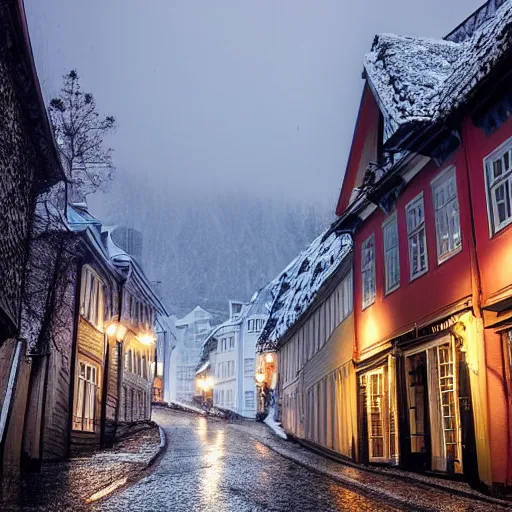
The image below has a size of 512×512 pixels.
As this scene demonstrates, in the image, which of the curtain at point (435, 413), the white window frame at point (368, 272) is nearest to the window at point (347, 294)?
the white window frame at point (368, 272)

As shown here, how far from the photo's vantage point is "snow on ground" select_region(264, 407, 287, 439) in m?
35.5

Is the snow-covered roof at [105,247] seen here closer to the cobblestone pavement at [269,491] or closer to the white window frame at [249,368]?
the cobblestone pavement at [269,491]

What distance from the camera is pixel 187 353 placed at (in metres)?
99.8

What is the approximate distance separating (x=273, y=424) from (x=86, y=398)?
22.8 m

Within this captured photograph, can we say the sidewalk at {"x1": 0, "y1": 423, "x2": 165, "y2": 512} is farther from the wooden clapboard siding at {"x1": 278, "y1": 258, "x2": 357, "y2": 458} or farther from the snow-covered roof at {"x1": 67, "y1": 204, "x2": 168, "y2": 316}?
the snow-covered roof at {"x1": 67, "y1": 204, "x2": 168, "y2": 316}

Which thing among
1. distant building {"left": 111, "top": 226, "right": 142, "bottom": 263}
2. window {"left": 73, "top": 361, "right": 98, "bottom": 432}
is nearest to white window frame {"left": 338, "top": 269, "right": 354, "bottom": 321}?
window {"left": 73, "top": 361, "right": 98, "bottom": 432}

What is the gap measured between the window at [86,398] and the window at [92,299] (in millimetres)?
1543

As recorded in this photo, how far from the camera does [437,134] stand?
13352 mm

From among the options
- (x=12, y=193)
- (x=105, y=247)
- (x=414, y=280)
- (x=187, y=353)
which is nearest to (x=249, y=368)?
(x=187, y=353)

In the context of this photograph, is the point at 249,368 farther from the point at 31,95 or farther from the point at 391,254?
the point at 31,95

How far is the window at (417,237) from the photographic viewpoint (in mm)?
15078

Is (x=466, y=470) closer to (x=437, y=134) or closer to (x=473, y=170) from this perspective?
(x=473, y=170)

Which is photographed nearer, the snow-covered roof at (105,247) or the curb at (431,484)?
the curb at (431,484)

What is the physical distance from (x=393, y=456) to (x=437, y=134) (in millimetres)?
7436
